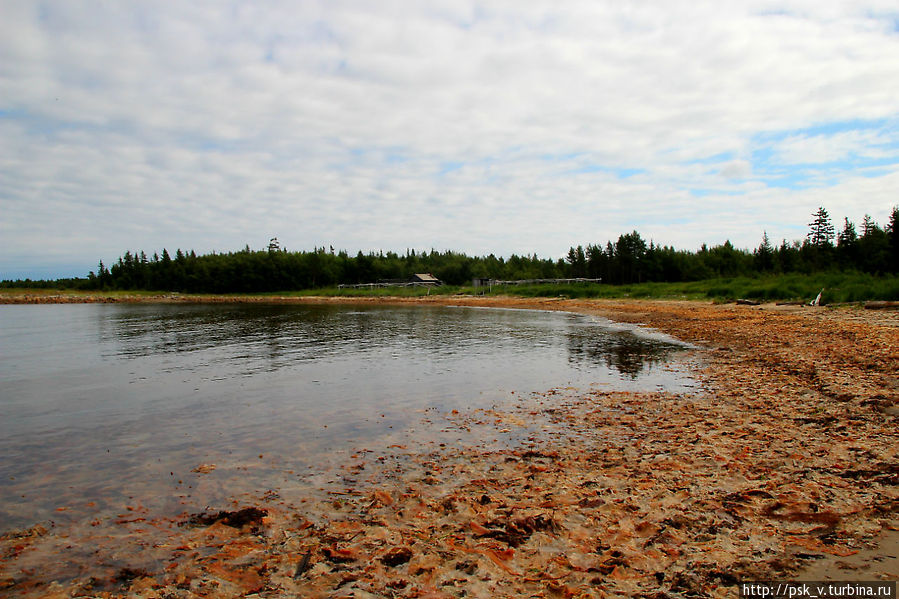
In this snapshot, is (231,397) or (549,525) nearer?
(549,525)

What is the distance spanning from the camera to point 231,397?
600 inches

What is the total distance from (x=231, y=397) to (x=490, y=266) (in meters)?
141

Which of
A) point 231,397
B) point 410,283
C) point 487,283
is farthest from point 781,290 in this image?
point 410,283

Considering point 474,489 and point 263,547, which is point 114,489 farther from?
point 474,489

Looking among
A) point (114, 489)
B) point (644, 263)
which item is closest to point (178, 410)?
point (114, 489)

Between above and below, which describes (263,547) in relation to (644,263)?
below

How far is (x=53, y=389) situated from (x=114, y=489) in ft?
39.4

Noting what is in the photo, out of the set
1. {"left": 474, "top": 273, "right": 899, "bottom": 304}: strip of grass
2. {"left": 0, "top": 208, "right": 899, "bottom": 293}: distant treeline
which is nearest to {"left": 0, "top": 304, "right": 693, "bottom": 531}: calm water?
{"left": 474, "top": 273, "right": 899, "bottom": 304}: strip of grass

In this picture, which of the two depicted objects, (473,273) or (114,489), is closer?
(114,489)

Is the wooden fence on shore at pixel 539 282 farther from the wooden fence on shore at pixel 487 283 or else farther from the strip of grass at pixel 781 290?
the strip of grass at pixel 781 290

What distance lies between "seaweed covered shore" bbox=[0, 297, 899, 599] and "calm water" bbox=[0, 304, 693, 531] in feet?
3.85

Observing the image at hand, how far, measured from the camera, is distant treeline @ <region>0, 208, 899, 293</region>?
289 feet

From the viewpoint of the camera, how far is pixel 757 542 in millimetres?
5383

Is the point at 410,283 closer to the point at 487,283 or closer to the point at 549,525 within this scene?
the point at 487,283
